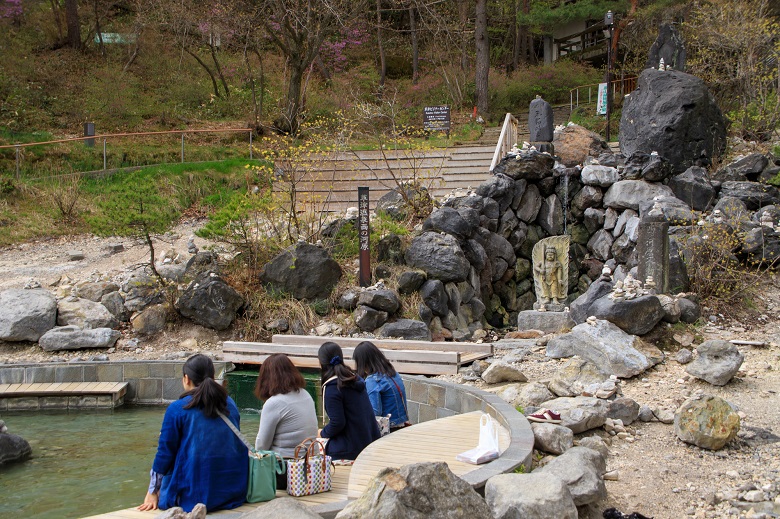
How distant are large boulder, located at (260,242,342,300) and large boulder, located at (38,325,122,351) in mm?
2580

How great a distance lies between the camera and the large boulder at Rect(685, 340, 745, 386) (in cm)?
821

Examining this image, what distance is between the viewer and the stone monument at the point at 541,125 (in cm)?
1797

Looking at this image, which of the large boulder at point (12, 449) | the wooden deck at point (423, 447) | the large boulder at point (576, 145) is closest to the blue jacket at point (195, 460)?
the wooden deck at point (423, 447)

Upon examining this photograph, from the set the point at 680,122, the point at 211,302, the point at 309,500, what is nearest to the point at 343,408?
the point at 309,500

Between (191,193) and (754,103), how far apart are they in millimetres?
14522

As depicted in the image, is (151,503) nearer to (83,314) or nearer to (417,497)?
(417,497)

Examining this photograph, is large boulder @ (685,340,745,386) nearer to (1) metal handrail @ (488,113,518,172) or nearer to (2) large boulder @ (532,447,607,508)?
(2) large boulder @ (532,447,607,508)

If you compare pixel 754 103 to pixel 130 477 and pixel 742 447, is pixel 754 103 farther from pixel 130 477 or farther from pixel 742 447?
pixel 130 477

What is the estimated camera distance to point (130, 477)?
6734 mm

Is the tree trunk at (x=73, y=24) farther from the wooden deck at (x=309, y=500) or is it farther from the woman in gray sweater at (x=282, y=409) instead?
the wooden deck at (x=309, y=500)

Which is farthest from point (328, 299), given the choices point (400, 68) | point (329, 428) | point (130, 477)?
point (400, 68)

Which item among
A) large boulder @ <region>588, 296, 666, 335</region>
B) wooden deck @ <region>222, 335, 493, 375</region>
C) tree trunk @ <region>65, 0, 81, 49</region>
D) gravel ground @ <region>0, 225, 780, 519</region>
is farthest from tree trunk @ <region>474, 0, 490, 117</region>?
large boulder @ <region>588, 296, 666, 335</region>

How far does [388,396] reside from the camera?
20.5ft

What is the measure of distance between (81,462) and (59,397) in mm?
2493
